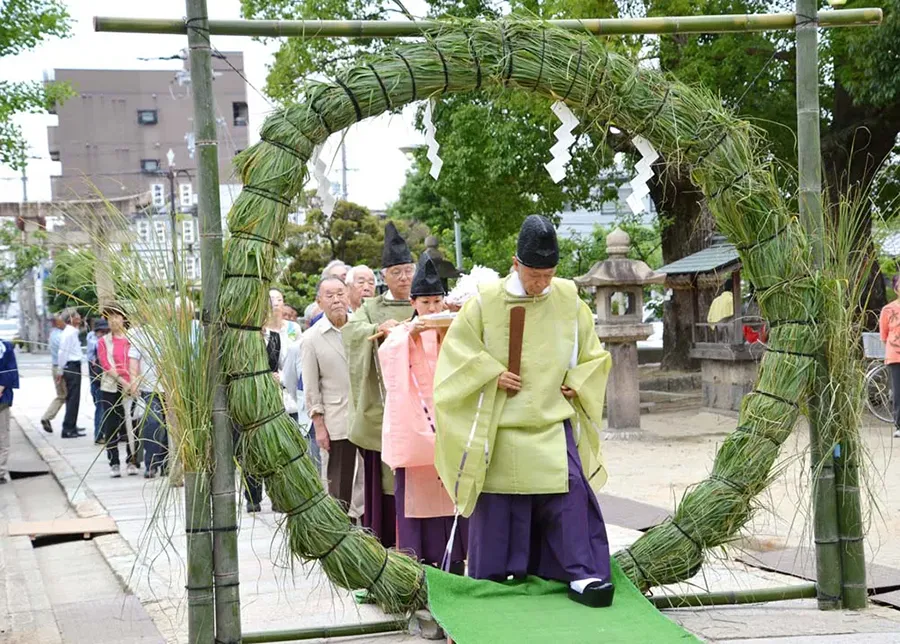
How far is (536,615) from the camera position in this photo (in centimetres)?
471

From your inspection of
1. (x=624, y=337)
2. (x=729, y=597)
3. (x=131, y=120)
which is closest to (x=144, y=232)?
(x=729, y=597)

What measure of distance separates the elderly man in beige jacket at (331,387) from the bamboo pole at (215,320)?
6.00 feet

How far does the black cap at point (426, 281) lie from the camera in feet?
18.3

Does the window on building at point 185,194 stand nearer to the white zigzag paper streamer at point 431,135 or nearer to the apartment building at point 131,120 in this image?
the apartment building at point 131,120

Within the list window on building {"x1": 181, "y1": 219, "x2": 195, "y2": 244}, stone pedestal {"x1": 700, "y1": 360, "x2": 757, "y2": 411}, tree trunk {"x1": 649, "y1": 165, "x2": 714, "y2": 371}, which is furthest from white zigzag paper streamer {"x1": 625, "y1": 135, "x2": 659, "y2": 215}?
tree trunk {"x1": 649, "y1": 165, "x2": 714, "y2": 371}

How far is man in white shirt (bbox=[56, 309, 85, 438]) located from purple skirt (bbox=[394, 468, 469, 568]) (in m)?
8.31

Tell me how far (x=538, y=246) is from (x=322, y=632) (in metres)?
1.97

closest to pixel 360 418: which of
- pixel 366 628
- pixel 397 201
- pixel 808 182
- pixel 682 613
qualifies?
pixel 366 628

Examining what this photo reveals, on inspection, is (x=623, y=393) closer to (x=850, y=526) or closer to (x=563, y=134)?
(x=850, y=526)

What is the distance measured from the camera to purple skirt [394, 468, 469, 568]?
5.55 m

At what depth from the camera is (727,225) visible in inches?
212

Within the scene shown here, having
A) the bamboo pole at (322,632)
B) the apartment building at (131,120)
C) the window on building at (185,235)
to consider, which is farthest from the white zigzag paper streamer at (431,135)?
the apartment building at (131,120)

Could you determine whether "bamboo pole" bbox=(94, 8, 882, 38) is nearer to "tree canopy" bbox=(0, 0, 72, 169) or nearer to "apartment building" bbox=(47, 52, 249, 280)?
"tree canopy" bbox=(0, 0, 72, 169)

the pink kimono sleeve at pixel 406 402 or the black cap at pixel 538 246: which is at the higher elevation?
the black cap at pixel 538 246
